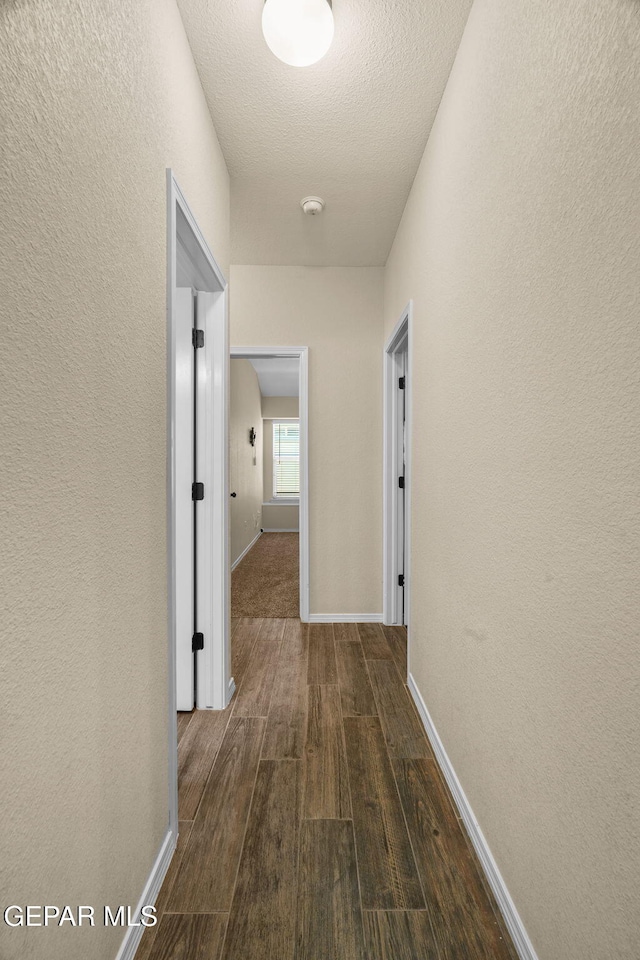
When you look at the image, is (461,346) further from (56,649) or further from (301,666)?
(301,666)

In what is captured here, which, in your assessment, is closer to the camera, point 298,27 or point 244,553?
point 298,27

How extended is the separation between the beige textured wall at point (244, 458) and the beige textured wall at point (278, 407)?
0.37 metres

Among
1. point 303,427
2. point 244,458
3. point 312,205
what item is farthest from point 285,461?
point 312,205

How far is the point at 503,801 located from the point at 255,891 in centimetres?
72

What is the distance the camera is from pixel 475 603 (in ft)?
4.69

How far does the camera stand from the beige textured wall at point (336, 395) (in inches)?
128

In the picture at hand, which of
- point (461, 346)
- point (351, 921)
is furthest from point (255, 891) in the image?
point (461, 346)

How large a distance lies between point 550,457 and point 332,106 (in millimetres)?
1755

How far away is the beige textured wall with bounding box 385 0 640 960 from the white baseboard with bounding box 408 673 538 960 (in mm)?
42

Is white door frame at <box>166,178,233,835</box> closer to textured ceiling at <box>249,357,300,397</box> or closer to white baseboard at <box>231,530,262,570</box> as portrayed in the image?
white baseboard at <box>231,530,262,570</box>

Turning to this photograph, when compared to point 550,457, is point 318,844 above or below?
below

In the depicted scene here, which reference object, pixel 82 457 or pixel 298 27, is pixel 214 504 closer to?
pixel 82 457

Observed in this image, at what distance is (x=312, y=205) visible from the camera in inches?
97.7

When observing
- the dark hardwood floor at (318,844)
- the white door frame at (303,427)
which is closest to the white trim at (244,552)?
the white door frame at (303,427)
